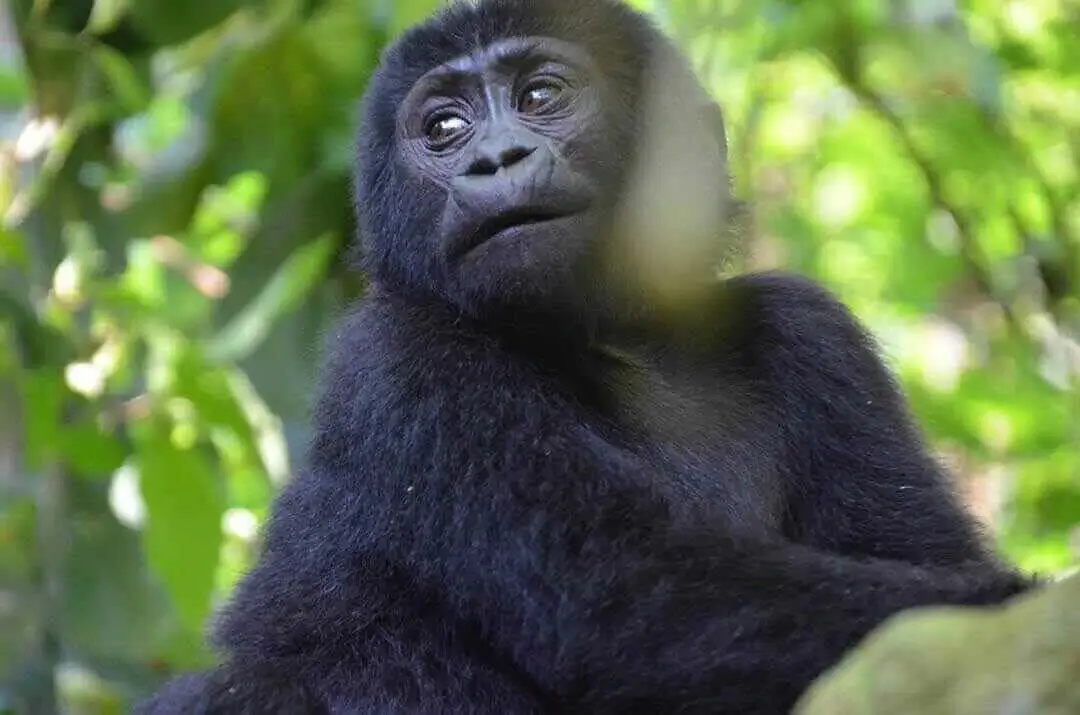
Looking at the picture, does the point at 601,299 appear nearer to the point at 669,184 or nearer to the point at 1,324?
the point at 669,184

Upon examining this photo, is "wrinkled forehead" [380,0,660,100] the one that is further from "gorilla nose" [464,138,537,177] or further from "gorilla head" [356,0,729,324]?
"gorilla nose" [464,138,537,177]

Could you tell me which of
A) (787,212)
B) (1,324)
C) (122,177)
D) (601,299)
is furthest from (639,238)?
(787,212)

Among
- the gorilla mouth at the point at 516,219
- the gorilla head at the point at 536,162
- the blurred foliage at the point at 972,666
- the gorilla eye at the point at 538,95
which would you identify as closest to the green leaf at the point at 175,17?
the gorilla head at the point at 536,162

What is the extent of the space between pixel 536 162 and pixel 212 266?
2648mm

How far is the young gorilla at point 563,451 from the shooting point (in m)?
2.65

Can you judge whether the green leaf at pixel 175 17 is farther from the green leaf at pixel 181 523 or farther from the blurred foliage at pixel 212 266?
the green leaf at pixel 181 523

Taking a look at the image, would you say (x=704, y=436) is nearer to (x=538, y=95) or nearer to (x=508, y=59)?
(x=538, y=95)

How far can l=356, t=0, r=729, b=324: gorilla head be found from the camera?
3.27m

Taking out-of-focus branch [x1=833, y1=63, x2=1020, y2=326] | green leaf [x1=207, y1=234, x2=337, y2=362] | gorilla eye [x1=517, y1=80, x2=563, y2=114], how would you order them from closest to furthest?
gorilla eye [x1=517, y1=80, x2=563, y2=114] < green leaf [x1=207, y1=234, x2=337, y2=362] < out-of-focus branch [x1=833, y1=63, x2=1020, y2=326]

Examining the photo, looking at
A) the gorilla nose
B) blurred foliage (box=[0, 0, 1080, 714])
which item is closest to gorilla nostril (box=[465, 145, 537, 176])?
the gorilla nose

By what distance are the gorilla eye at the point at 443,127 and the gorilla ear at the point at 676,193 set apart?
1.38ft

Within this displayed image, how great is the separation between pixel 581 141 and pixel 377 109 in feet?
1.90

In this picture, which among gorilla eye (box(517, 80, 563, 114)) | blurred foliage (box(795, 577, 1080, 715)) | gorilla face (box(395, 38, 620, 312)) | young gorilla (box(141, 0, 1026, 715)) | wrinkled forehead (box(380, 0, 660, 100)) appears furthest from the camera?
wrinkled forehead (box(380, 0, 660, 100))

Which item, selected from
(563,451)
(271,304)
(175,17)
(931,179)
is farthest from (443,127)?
(931,179)
